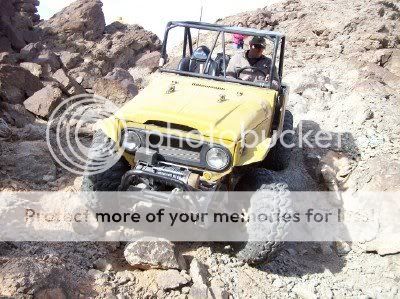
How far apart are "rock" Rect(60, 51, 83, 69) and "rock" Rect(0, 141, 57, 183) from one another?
699 cm

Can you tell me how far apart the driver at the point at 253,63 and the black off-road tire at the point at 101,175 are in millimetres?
1732

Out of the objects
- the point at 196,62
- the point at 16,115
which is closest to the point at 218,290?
the point at 196,62

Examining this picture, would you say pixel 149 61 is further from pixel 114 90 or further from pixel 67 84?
pixel 67 84

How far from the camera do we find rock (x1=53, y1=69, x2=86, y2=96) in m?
8.25

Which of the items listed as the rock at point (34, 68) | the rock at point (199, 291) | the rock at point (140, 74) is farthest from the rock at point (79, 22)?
the rock at point (199, 291)

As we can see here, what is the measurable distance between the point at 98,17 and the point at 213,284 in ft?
44.7

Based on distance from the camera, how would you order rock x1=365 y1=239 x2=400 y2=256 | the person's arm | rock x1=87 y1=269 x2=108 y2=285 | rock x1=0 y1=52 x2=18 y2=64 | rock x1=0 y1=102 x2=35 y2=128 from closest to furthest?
rock x1=87 y1=269 x2=108 y2=285 < rock x1=365 y1=239 x2=400 y2=256 < the person's arm < rock x1=0 y1=102 x2=35 y2=128 < rock x1=0 y1=52 x2=18 y2=64

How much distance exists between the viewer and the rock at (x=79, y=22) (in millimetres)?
15039

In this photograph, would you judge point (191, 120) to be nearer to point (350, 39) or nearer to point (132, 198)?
point (132, 198)

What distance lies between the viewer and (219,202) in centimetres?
430

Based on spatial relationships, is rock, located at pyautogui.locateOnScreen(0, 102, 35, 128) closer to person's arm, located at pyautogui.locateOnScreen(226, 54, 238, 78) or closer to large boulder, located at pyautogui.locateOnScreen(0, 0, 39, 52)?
person's arm, located at pyautogui.locateOnScreen(226, 54, 238, 78)

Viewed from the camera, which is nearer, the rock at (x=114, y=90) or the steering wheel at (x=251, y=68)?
the steering wheel at (x=251, y=68)

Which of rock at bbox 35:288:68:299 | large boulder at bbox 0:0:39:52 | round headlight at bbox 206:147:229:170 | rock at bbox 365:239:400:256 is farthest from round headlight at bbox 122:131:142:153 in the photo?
large boulder at bbox 0:0:39:52

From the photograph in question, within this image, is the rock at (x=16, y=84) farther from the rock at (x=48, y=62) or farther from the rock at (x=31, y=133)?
the rock at (x=31, y=133)
